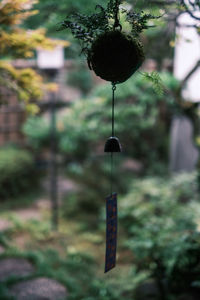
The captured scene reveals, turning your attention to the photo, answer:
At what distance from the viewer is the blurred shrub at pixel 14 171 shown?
7.20 meters

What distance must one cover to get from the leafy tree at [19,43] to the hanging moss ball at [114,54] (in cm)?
127

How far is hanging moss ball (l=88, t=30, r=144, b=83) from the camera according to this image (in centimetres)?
184

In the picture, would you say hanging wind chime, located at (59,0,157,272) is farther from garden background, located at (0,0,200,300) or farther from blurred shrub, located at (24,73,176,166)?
blurred shrub, located at (24,73,176,166)

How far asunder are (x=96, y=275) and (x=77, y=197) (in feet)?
8.55

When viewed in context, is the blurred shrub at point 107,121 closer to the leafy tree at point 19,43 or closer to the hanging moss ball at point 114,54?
the leafy tree at point 19,43

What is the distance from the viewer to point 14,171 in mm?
7324

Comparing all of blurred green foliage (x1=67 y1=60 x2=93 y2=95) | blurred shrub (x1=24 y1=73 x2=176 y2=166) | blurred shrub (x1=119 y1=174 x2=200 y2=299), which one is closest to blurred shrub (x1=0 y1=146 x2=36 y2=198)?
blurred shrub (x1=24 y1=73 x2=176 y2=166)

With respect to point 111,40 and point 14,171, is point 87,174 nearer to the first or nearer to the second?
point 14,171

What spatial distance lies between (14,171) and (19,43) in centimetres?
470

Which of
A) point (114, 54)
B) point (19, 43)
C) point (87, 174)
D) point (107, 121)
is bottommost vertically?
point (87, 174)

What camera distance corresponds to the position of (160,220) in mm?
4461

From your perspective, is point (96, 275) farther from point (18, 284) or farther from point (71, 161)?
point (71, 161)

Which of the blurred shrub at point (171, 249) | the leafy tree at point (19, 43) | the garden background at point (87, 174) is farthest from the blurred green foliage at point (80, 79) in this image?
the leafy tree at point (19, 43)

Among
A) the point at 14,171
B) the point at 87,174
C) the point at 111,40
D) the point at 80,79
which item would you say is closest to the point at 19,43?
the point at 111,40
